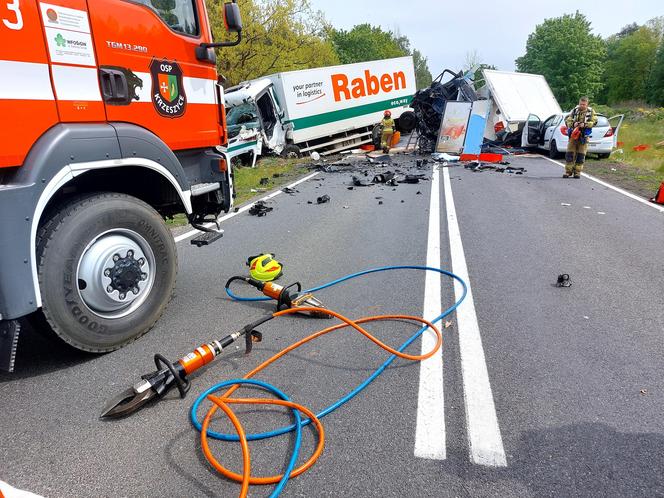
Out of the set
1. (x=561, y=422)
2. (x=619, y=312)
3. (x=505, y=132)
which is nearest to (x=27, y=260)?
(x=561, y=422)

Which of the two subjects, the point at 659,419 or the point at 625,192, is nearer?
the point at 659,419

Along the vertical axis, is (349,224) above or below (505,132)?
below

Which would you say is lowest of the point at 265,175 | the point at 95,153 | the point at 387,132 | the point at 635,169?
the point at 635,169

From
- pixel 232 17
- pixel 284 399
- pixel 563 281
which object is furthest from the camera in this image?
pixel 563 281

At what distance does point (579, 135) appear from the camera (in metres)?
11.4

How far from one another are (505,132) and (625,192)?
8.73 meters

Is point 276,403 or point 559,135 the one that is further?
point 559,135

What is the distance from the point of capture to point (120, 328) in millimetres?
3211

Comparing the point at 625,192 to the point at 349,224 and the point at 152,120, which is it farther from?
the point at 152,120

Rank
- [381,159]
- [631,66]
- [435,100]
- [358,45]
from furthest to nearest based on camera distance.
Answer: [358,45] → [631,66] → [435,100] → [381,159]

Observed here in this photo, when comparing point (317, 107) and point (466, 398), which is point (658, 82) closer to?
point (317, 107)

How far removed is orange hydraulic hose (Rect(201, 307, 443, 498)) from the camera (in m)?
2.07

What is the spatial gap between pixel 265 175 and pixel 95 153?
428 inches

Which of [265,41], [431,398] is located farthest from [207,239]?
[265,41]
